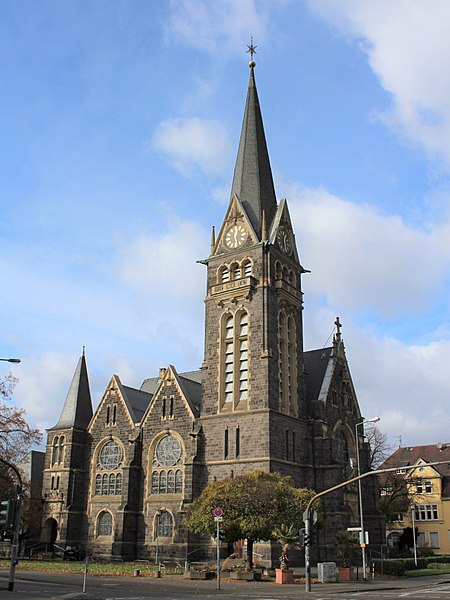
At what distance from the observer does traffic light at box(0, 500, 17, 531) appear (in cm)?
2242

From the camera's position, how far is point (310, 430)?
52062 mm

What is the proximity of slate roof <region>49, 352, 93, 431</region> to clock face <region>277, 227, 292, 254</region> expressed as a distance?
21.9m

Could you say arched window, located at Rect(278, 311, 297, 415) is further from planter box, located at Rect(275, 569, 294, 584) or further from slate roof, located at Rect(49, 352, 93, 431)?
slate roof, located at Rect(49, 352, 93, 431)

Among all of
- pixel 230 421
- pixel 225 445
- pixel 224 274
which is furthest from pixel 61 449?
pixel 224 274

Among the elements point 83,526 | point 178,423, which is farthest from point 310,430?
point 83,526

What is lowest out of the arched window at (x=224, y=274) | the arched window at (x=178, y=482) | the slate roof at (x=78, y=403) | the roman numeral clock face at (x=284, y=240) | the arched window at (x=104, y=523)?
the arched window at (x=104, y=523)

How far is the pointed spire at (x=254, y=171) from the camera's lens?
56.4 metres

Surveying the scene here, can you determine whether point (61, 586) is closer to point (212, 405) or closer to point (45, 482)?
point (212, 405)

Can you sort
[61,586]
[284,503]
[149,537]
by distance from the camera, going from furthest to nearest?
[149,537], [284,503], [61,586]

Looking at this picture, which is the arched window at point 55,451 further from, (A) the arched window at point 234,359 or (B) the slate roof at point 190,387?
(A) the arched window at point 234,359

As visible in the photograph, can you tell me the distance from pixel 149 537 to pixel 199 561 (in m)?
5.78

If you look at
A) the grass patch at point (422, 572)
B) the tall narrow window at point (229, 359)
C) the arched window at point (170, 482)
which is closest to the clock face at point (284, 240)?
the tall narrow window at point (229, 359)

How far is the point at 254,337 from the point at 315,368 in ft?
32.3

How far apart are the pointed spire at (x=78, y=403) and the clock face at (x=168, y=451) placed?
31.8ft
